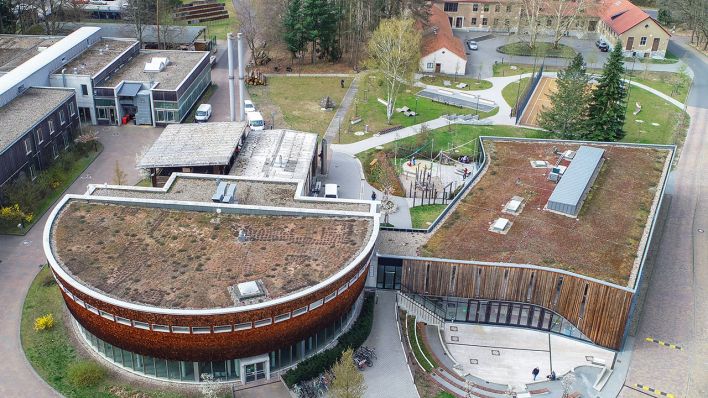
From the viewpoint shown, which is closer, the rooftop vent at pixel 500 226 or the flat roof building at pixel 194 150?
the rooftop vent at pixel 500 226

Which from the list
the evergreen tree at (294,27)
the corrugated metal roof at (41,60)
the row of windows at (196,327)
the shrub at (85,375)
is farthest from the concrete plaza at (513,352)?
the evergreen tree at (294,27)

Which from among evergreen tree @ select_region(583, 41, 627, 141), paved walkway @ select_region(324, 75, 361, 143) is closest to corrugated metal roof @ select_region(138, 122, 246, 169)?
paved walkway @ select_region(324, 75, 361, 143)

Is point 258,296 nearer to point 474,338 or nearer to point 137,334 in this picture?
point 137,334

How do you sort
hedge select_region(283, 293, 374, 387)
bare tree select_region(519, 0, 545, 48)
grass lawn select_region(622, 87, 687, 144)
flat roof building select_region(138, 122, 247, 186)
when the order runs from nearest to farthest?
hedge select_region(283, 293, 374, 387) → flat roof building select_region(138, 122, 247, 186) → grass lawn select_region(622, 87, 687, 144) → bare tree select_region(519, 0, 545, 48)

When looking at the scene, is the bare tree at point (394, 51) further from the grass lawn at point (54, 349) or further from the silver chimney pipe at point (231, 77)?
the grass lawn at point (54, 349)

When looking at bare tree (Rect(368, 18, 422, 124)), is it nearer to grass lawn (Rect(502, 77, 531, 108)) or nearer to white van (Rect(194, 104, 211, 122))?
grass lawn (Rect(502, 77, 531, 108))

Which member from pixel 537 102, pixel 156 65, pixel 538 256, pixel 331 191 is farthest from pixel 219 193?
pixel 537 102

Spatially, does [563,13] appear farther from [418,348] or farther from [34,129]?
[34,129]
